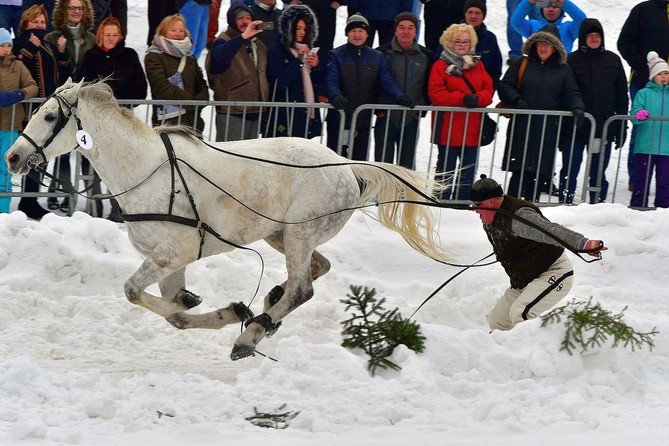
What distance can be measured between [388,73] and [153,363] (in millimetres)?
4136

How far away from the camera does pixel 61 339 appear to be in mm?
9125

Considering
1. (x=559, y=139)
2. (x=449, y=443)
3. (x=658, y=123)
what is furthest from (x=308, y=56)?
(x=449, y=443)

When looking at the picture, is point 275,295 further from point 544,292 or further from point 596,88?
point 596,88

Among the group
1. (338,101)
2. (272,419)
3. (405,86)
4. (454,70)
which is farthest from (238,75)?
(272,419)

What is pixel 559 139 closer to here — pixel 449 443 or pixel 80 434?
pixel 449 443

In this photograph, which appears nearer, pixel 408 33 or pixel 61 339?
pixel 61 339

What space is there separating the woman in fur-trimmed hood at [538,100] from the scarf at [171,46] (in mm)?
2891

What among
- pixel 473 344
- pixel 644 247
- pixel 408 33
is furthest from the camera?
pixel 408 33

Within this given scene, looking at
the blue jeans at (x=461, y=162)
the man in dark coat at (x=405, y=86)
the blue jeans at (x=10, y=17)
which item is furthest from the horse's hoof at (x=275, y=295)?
the blue jeans at (x=10, y=17)

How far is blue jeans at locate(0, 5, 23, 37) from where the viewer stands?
12758 mm

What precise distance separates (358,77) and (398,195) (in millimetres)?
2584

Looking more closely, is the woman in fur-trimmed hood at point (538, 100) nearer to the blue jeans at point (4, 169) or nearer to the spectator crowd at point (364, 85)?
the spectator crowd at point (364, 85)

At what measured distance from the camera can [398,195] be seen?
9453mm

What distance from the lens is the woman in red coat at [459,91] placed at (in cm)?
1197
